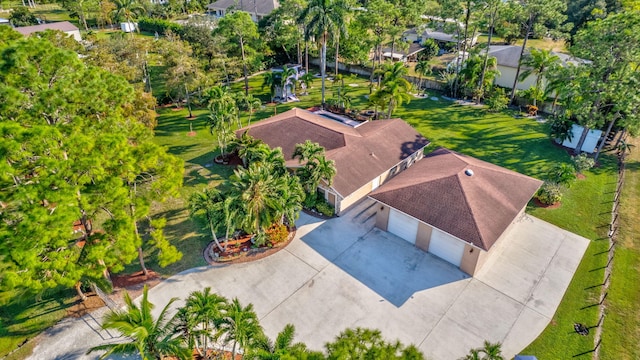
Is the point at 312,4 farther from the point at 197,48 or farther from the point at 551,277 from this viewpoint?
the point at 551,277

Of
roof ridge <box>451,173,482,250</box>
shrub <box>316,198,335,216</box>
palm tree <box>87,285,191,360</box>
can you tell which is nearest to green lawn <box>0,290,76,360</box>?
palm tree <box>87,285,191,360</box>

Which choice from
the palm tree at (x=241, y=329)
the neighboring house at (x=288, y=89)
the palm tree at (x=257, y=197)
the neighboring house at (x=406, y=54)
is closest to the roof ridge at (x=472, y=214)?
the palm tree at (x=257, y=197)

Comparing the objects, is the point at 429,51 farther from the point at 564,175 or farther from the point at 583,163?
the point at 564,175

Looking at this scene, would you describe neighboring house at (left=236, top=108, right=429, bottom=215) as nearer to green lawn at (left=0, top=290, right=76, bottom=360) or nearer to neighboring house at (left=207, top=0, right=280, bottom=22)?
green lawn at (left=0, top=290, right=76, bottom=360)

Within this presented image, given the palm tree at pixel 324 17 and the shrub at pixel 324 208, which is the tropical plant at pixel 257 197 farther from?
the palm tree at pixel 324 17

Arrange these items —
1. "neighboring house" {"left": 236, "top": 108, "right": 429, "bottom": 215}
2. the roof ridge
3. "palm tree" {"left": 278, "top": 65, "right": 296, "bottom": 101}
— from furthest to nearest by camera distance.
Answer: "palm tree" {"left": 278, "top": 65, "right": 296, "bottom": 101}
"neighboring house" {"left": 236, "top": 108, "right": 429, "bottom": 215}
the roof ridge

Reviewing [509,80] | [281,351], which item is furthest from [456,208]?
[509,80]
